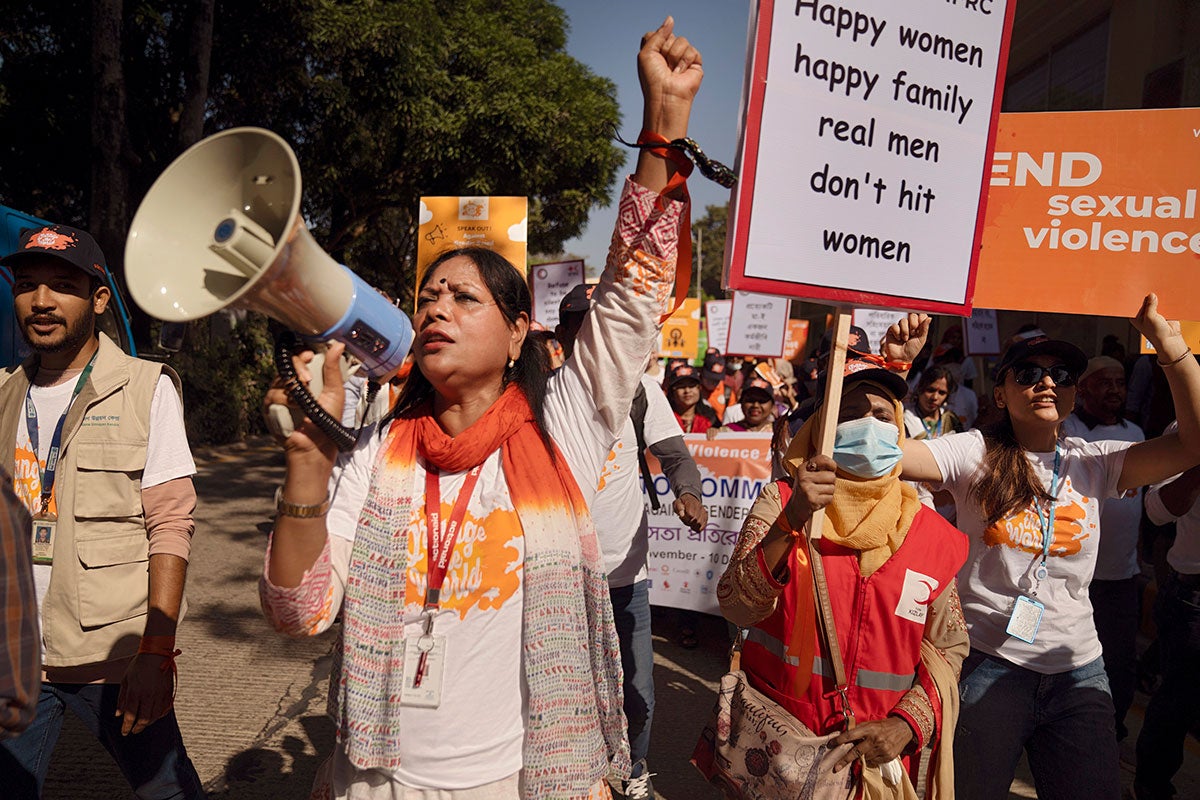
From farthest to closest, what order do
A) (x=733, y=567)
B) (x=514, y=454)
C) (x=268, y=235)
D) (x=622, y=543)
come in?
(x=622, y=543)
(x=733, y=567)
(x=514, y=454)
(x=268, y=235)

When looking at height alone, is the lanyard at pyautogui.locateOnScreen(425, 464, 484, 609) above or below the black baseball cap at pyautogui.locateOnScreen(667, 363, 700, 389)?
below

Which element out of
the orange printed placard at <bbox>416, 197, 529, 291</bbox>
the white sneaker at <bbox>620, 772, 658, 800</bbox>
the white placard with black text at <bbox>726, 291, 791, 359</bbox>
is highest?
the orange printed placard at <bbox>416, 197, 529, 291</bbox>

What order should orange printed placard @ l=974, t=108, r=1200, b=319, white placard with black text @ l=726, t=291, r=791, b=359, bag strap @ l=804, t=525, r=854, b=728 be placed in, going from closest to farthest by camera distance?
1. bag strap @ l=804, t=525, r=854, b=728
2. orange printed placard @ l=974, t=108, r=1200, b=319
3. white placard with black text @ l=726, t=291, r=791, b=359

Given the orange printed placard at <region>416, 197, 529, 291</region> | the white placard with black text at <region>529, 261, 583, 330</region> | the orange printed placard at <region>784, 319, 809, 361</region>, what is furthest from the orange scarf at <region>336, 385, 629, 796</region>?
the orange printed placard at <region>784, 319, 809, 361</region>

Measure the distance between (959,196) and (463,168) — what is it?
14.2 m

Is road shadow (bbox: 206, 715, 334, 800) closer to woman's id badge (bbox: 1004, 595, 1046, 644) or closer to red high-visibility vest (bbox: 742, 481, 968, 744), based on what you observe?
red high-visibility vest (bbox: 742, 481, 968, 744)

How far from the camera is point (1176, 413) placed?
260cm

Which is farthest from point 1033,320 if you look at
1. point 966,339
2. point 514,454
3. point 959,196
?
point 514,454

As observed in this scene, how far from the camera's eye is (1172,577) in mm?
3504

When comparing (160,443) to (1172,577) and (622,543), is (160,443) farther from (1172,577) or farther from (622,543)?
(1172,577)

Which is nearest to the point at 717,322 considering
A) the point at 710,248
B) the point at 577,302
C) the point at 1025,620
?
the point at 577,302

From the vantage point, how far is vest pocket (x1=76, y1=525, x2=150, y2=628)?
2.26 meters

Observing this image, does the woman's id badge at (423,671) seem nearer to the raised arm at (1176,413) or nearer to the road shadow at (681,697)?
the raised arm at (1176,413)

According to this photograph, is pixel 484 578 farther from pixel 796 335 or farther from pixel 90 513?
pixel 796 335
